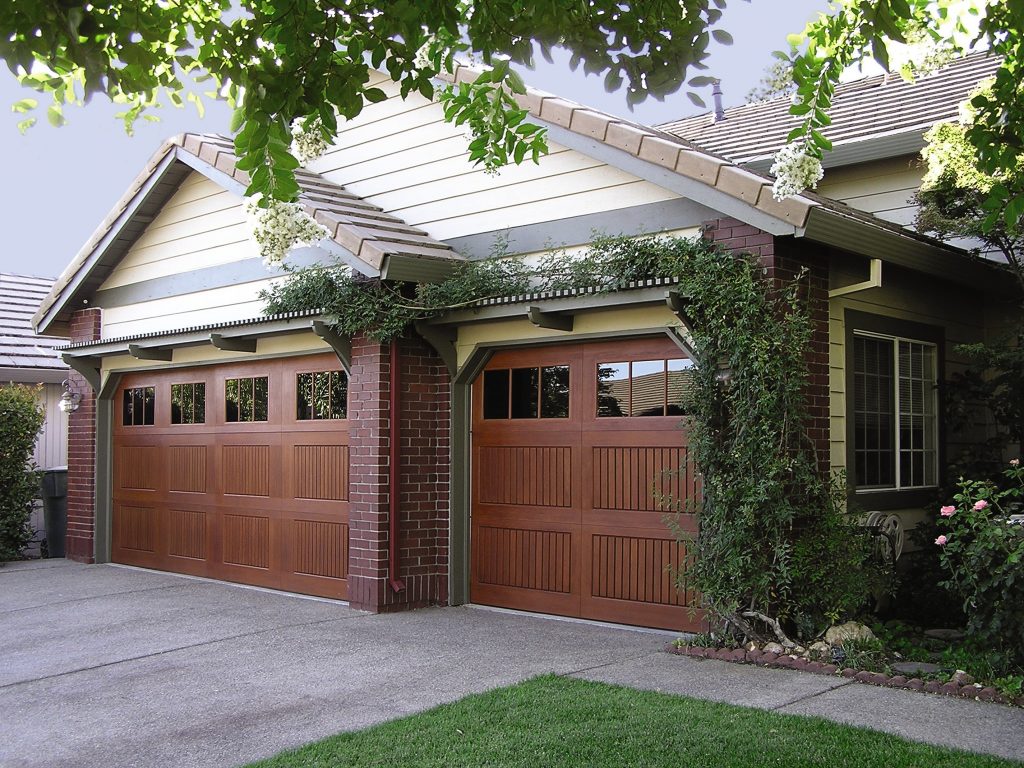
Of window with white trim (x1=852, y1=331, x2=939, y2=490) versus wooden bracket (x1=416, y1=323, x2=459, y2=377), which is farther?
wooden bracket (x1=416, y1=323, x2=459, y2=377)

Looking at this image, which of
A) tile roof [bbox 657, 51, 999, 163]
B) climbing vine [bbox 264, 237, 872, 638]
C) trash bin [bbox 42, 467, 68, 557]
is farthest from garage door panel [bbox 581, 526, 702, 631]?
trash bin [bbox 42, 467, 68, 557]

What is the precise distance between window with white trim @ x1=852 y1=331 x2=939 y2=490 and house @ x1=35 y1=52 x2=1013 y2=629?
0.03 m

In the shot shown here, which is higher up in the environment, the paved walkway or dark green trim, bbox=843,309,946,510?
dark green trim, bbox=843,309,946,510

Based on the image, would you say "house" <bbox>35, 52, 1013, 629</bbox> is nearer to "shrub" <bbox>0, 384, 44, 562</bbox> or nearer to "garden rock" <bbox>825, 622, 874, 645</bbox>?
"garden rock" <bbox>825, 622, 874, 645</bbox>

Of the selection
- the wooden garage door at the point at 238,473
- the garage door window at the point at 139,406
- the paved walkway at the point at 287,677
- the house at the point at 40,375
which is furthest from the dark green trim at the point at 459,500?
the house at the point at 40,375

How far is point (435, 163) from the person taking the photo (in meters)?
10.1

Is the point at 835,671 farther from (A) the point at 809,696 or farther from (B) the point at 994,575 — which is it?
(B) the point at 994,575

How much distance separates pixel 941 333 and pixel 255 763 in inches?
292

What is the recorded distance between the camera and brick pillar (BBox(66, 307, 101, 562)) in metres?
13.3

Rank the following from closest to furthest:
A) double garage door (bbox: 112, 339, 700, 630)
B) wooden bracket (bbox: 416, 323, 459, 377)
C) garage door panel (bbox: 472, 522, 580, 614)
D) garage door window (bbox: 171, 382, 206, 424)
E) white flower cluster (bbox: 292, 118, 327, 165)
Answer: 1. white flower cluster (bbox: 292, 118, 327, 165)
2. double garage door (bbox: 112, 339, 700, 630)
3. garage door panel (bbox: 472, 522, 580, 614)
4. wooden bracket (bbox: 416, 323, 459, 377)
5. garage door window (bbox: 171, 382, 206, 424)

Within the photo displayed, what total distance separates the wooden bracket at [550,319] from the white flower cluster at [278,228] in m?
3.00

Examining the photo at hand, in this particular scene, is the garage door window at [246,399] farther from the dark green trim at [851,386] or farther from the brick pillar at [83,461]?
the dark green trim at [851,386]

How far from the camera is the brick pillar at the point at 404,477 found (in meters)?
9.28

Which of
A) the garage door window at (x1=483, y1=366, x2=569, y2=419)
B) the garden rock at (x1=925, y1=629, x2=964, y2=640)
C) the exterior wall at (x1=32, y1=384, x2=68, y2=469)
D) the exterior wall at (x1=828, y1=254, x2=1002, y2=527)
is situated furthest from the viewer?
the exterior wall at (x1=32, y1=384, x2=68, y2=469)
